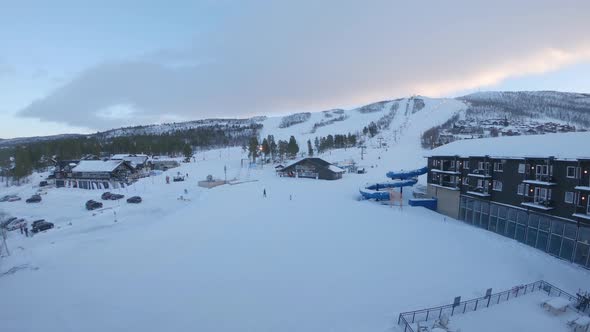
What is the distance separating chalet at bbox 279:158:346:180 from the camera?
56719 mm

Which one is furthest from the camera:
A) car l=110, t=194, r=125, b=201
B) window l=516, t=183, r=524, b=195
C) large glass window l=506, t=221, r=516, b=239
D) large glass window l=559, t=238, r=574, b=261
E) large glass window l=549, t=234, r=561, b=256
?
car l=110, t=194, r=125, b=201

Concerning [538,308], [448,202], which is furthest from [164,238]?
[448,202]

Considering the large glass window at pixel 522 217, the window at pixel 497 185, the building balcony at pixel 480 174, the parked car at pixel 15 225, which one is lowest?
the parked car at pixel 15 225

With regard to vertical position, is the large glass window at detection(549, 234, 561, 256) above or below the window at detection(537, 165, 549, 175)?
below

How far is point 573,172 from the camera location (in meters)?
21.8

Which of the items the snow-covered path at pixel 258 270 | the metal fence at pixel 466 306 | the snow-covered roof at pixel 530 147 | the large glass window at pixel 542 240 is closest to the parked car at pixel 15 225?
the snow-covered path at pixel 258 270

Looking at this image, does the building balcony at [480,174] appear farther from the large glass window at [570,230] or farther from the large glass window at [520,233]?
the large glass window at [570,230]

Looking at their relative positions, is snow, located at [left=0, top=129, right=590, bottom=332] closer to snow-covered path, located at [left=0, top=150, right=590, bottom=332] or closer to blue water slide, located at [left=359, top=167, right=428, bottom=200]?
snow-covered path, located at [left=0, top=150, right=590, bottom=332]

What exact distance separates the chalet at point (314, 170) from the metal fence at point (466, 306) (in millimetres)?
40277

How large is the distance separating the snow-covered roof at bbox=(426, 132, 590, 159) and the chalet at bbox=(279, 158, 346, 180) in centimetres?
2272

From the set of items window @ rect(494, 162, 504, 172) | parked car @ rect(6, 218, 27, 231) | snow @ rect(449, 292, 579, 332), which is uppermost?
window @ rect(494, 162, 504, 172)

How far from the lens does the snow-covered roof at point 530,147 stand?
2256 cm

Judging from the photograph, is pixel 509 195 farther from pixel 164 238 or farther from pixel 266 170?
pixel 266 170

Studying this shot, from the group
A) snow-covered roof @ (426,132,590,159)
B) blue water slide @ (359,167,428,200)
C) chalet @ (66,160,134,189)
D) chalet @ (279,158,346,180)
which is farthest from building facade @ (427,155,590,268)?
chalet @ (66,160,134,189)
